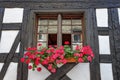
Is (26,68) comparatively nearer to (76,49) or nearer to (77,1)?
(76,49)

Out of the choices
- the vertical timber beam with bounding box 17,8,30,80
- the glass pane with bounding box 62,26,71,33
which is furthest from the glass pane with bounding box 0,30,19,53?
the glass pane with bounding box 62,26,71,33

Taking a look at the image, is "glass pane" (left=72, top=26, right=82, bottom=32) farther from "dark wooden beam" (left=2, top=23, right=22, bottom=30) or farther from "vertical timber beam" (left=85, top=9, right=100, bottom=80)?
"dark wooden beam" (left=2, top=23, right=22, bottom=30)

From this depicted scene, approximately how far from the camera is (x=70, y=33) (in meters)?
4.22

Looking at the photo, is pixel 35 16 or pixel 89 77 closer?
pixel 89 77

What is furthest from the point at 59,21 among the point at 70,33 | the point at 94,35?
the point at 94,35

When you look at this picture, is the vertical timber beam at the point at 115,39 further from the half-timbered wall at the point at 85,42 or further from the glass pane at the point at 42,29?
the glass pane at the point at 42,29

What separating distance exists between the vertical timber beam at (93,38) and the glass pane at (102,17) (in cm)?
8

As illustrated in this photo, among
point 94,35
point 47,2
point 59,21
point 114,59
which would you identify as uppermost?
point 47,2

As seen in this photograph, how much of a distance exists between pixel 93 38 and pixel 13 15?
162cm

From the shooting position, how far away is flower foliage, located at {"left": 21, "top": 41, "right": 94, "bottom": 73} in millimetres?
3609

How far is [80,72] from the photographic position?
3.80 meters

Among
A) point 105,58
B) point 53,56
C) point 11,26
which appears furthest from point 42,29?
point 105,58

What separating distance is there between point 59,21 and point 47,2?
47cm

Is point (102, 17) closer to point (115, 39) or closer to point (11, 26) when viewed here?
point (115, 39)
